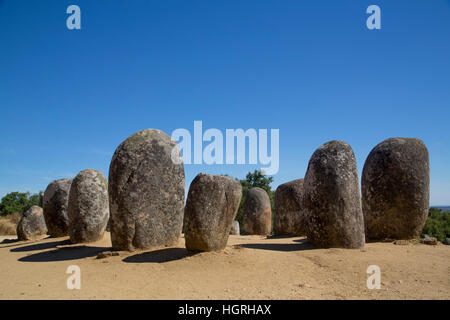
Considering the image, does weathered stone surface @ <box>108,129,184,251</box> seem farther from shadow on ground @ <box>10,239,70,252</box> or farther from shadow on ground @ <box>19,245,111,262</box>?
shadow on ground @ <box>10,239,70,252</box>

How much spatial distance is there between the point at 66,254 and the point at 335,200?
23.2 feet

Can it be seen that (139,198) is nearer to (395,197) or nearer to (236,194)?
(236,194)

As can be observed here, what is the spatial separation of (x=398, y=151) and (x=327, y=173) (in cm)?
328

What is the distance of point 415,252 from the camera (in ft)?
23.7

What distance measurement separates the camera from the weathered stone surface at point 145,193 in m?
7.24

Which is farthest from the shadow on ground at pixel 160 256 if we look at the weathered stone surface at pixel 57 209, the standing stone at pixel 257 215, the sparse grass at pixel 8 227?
the sparse grass at pixel 8 227

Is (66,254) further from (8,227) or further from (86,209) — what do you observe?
(8,227)

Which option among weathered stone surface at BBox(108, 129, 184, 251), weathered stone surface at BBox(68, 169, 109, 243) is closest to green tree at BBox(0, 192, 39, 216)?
→ weathered stone surface at BBox(68, 169, 109, 243)

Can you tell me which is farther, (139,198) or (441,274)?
(139,198)

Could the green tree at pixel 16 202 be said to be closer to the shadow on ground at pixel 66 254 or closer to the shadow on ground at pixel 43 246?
the shadow on ground at pixel 43 246

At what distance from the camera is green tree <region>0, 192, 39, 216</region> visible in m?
24.7

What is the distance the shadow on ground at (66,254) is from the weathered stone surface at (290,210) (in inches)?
276

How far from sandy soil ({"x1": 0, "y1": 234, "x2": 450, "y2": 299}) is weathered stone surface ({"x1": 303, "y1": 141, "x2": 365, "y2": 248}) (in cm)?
37

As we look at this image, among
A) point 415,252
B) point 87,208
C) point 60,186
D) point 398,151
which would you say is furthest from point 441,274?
point 60,186
